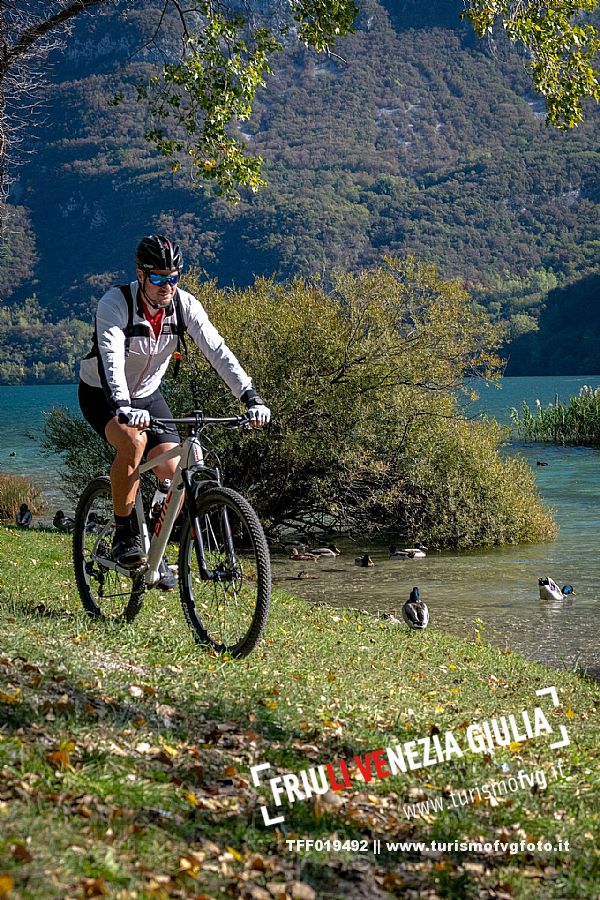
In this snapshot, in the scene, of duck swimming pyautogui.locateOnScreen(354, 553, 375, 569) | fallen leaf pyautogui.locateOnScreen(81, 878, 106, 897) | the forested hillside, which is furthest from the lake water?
the forested hillside

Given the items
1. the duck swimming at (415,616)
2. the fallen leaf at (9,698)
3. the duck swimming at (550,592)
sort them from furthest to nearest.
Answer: the duck swimming at (550,592) → the duck swimming at (415,616) → the fallen leaf at (9,698)

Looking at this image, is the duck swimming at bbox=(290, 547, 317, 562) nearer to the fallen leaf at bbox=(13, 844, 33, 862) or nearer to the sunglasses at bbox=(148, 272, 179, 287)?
the sunglasses at bbox=(148, 272, 179, 287)

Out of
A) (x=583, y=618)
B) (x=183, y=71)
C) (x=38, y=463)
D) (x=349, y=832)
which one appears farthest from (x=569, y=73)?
(x=38, y=463)

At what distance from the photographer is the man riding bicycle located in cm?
657

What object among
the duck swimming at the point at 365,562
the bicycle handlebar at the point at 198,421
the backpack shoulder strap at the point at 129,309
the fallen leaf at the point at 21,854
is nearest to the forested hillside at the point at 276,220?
the duck swimming at the point at 365,562

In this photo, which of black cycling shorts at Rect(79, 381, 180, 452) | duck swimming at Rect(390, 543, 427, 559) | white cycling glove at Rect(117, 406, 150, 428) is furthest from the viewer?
duck swimming at Rect(390, 543, 427, 559)

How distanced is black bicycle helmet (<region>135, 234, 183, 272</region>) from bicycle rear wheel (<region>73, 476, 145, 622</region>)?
75.4 inches

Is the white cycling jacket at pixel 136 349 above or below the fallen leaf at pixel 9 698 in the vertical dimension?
above

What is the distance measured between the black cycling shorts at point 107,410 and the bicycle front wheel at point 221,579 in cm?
58

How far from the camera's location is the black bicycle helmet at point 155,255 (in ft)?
21.6

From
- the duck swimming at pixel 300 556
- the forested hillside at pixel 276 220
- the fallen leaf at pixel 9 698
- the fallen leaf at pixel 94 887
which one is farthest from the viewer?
the forested hillside at pixel 276 220

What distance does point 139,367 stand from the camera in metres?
6.96

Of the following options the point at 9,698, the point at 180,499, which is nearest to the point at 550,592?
the point at 180,499

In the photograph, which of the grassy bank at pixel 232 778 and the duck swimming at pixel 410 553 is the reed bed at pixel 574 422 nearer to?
the duck swimming at pixel 410 553
